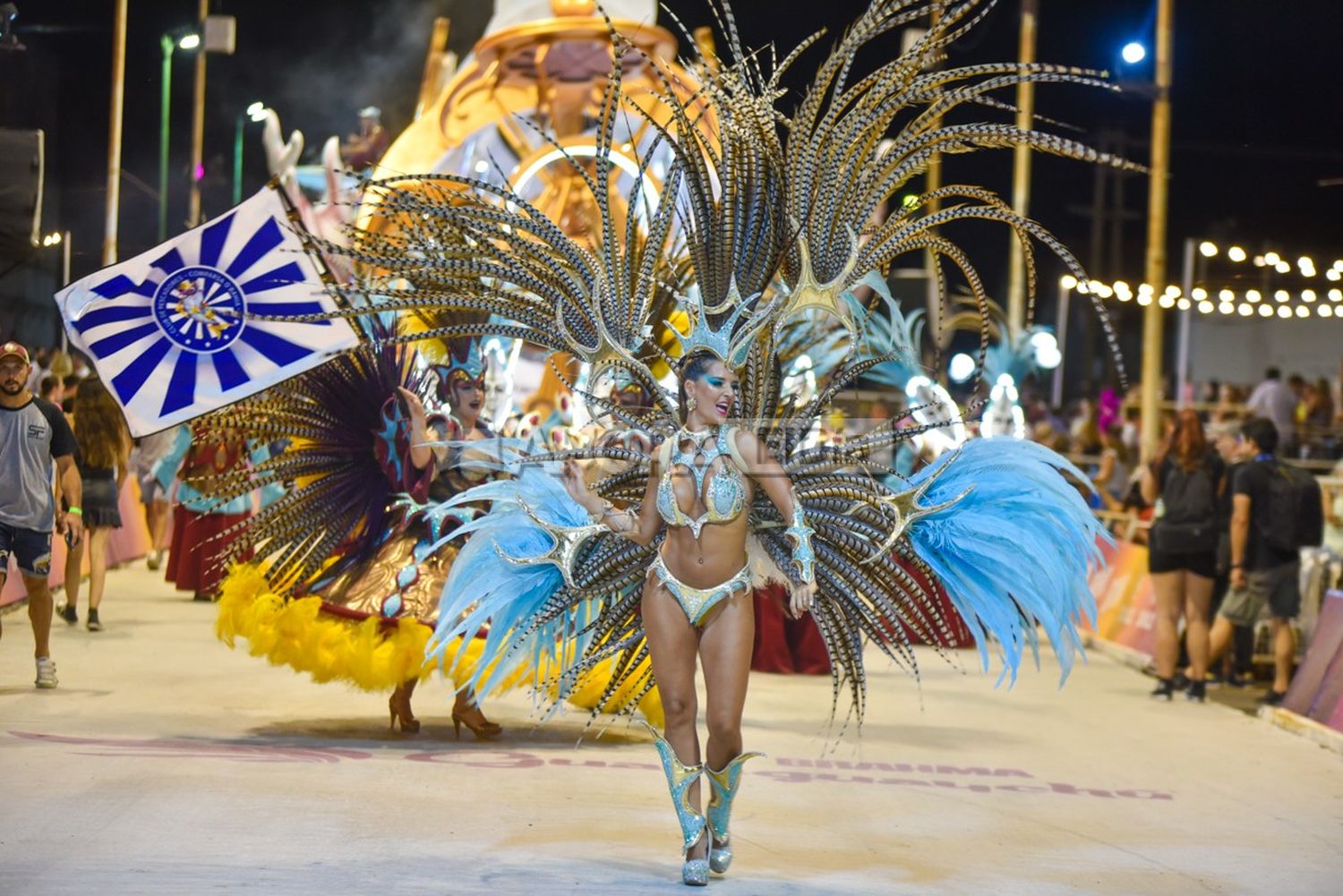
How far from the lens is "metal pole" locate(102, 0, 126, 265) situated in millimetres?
11812

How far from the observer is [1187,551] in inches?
459

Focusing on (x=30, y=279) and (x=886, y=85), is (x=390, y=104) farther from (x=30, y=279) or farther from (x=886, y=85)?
(x=886, y=85)

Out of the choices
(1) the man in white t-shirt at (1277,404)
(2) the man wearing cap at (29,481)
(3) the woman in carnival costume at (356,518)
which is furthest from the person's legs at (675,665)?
(1) the man in white t-shirt at (1277,404)

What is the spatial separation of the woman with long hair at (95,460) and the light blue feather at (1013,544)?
7435mm

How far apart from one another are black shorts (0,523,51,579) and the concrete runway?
68 centimetres

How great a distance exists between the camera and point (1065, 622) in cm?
623

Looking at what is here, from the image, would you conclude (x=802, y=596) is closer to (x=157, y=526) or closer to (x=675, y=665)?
(x=675, y=665)

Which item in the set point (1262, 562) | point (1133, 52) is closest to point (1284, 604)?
point (1262, 562)

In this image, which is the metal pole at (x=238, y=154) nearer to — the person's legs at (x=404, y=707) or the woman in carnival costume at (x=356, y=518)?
the woman in carnival costume at (x=356, y=518)

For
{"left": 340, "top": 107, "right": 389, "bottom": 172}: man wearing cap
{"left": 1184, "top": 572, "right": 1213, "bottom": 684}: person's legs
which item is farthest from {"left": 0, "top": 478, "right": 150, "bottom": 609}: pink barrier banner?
{"left": 1184, "top": 572, "right": 1213, "bottom": 684}: person's legs

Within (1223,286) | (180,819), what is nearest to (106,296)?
(180,819)

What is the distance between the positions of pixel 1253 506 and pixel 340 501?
609cm

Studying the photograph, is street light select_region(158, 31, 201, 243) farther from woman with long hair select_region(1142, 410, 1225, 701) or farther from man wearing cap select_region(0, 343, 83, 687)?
woman with long hair select_region(1142, 410, 1225, 701)

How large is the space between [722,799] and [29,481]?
4.65 metres
